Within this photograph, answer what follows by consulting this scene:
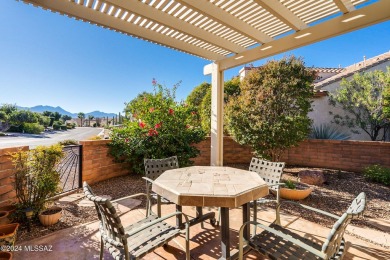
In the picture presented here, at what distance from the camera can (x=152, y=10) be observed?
2947 millimetres

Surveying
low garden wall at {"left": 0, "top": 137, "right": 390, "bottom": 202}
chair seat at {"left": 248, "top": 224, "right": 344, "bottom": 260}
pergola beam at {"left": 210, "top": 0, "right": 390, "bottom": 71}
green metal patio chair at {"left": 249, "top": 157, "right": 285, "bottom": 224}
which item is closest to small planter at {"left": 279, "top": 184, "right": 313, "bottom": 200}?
green metal patio chair at {"left": 249, "top": 157, "right": 285, "bottom": 224}

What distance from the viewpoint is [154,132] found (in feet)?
16.9

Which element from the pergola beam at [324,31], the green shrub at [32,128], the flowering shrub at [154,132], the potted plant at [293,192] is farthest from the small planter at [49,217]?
Answer: the green shrub at [32,128]

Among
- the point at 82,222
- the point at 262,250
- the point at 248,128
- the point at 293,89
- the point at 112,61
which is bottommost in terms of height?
the point at 82,222

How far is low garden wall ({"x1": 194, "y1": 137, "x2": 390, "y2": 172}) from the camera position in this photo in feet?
20.1

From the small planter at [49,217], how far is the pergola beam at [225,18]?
342 centimetres

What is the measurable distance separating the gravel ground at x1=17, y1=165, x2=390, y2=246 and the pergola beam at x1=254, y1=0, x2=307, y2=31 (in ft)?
10.0

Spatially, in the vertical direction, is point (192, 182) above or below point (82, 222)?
above

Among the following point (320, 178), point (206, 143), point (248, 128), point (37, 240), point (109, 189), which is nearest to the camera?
point (37, 240)

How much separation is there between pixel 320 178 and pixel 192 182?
4.32m

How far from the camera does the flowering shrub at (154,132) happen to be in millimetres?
5191

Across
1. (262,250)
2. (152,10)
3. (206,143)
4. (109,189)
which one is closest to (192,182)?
(262,250)

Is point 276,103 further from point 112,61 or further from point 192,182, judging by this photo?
point 112,61

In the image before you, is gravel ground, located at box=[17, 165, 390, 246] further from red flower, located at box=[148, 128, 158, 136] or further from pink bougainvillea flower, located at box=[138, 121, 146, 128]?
pink bougainvillea flower, located at box=[138, 121, 146, 128]
